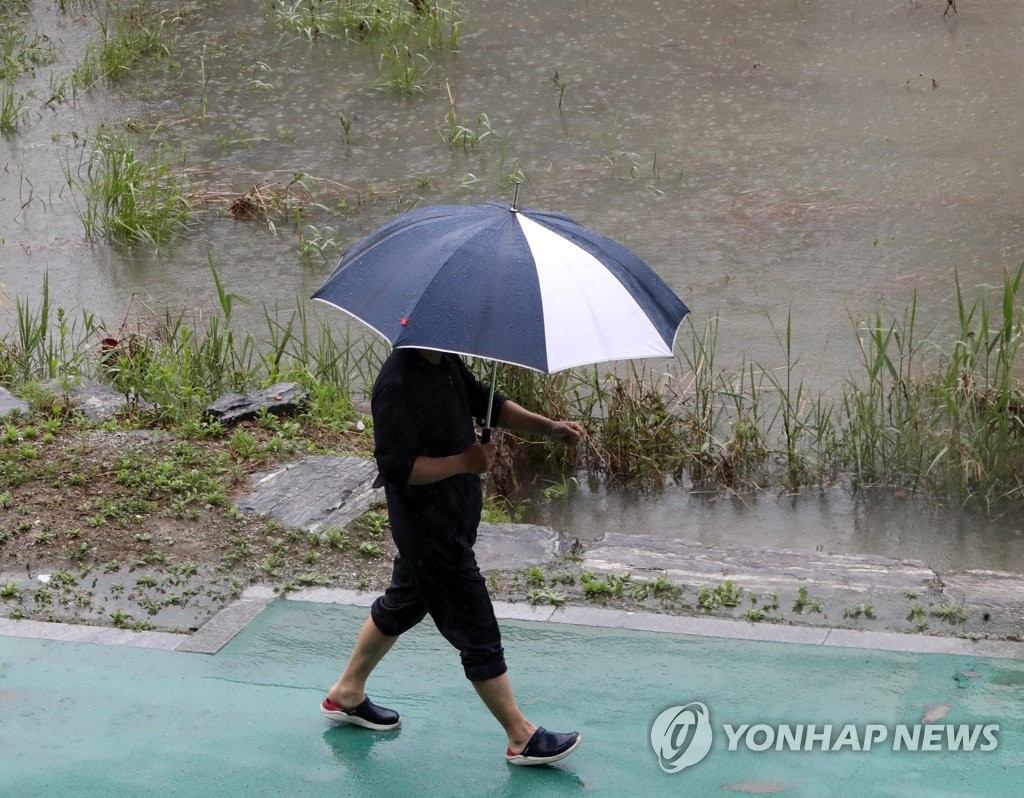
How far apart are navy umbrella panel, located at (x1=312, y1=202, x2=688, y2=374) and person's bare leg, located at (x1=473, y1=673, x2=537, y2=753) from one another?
2.82 feet

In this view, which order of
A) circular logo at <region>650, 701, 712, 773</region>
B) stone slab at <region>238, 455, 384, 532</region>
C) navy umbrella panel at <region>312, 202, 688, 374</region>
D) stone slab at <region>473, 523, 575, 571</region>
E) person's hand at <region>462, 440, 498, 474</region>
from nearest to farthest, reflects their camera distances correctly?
1. navy umbrella panel at <region>312, 202, 688, 374</region>
2. person's hand at <region>462, 440, 498, 474</region>
3. circular logo at <region>650, 701, 712, 773</region>
4. stone slab at <region>473, 523, 575, 571</region>
5. stone slab at <region>238, 455, 384, 532</region>

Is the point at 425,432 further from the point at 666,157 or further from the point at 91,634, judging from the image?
the point at 666,157

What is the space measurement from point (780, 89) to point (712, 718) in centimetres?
826

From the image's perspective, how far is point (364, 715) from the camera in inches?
131

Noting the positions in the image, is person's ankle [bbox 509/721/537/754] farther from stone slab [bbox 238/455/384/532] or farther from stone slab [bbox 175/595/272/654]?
stone slab [bbox 238/455/384/532]

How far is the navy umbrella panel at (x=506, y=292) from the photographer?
2.69 meters

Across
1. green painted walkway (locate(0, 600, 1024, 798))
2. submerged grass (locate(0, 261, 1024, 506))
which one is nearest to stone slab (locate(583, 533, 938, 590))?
green painted walkway (locate(0, 600, 1024, 798))

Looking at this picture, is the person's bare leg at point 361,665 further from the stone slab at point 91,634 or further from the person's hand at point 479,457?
the stone slab at point 91,634

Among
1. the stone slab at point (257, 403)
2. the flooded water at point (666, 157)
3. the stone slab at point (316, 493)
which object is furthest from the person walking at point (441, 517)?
the flooded water at point (666, 157)

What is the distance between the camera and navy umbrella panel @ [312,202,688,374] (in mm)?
2691

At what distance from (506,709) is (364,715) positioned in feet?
1.46

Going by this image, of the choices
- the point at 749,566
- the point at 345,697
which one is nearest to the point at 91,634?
the point at 345,697

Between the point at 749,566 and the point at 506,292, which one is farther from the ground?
the point at 506,292

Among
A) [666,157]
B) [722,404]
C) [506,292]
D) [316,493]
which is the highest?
[666,157]
